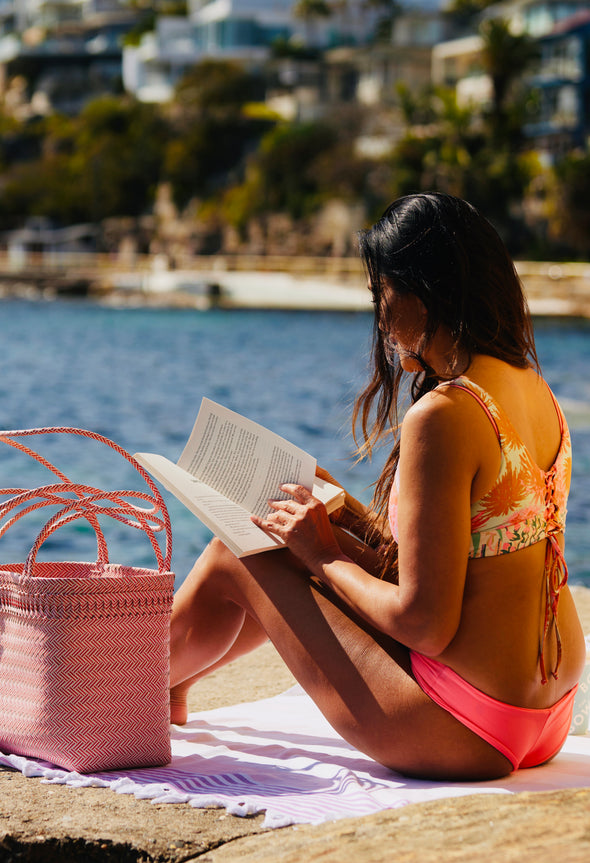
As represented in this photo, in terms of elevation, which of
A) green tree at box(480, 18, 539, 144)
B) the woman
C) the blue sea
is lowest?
the blue sea

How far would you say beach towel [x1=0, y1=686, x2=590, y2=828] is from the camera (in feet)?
5.87

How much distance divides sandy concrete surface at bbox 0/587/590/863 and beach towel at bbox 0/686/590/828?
0.10ft

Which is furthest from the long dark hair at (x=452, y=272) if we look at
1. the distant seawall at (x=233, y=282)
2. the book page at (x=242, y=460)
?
the distant seawall at (x=233, y=282)

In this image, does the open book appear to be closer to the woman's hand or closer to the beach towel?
the woman's hand

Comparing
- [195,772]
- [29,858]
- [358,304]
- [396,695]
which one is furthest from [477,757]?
[358,304]

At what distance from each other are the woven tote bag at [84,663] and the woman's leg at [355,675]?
186 millimetres

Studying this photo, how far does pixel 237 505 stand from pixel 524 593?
534 millimetres

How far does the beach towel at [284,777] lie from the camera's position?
5.87 ft

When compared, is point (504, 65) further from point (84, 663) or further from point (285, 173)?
point (84, 663)

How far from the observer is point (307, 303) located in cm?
4253

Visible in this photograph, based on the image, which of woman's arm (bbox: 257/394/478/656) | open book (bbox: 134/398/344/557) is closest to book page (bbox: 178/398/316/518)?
open book (bbox: 134/398/344/557)

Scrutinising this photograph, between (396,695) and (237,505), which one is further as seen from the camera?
(237,505)

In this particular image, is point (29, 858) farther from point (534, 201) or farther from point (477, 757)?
point (534, 201)

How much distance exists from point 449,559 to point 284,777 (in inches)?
23.1
